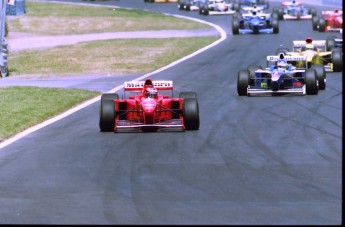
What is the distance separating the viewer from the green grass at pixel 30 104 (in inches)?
888

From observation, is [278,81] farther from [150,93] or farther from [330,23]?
[330,23]

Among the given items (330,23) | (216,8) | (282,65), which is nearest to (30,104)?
(282,65)

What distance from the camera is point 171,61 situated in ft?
132

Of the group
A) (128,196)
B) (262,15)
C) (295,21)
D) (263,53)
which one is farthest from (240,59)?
(128,196)

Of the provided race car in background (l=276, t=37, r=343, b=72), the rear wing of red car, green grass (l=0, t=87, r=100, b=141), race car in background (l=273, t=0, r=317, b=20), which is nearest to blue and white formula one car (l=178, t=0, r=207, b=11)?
race car in background (l=273, t=0, r=317, b=20)

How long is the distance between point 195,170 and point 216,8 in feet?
176

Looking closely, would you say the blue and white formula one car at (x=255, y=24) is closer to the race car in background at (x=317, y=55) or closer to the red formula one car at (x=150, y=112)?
the race car in background at (x=317, y=55)

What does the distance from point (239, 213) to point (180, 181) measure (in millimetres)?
2734

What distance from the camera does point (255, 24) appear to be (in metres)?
52.4

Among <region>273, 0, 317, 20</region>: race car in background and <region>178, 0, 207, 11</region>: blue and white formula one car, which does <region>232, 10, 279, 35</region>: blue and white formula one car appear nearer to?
<region>273, 0, 317, 20</region>: race car in background

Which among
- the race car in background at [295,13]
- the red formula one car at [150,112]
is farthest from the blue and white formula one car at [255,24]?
the red formula one car at [150,112]

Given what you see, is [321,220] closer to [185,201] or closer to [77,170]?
[185,201]

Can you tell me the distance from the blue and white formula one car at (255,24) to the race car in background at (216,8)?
15047 mm

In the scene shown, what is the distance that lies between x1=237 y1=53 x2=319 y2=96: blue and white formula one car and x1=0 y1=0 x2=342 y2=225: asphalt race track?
1.64 feet
